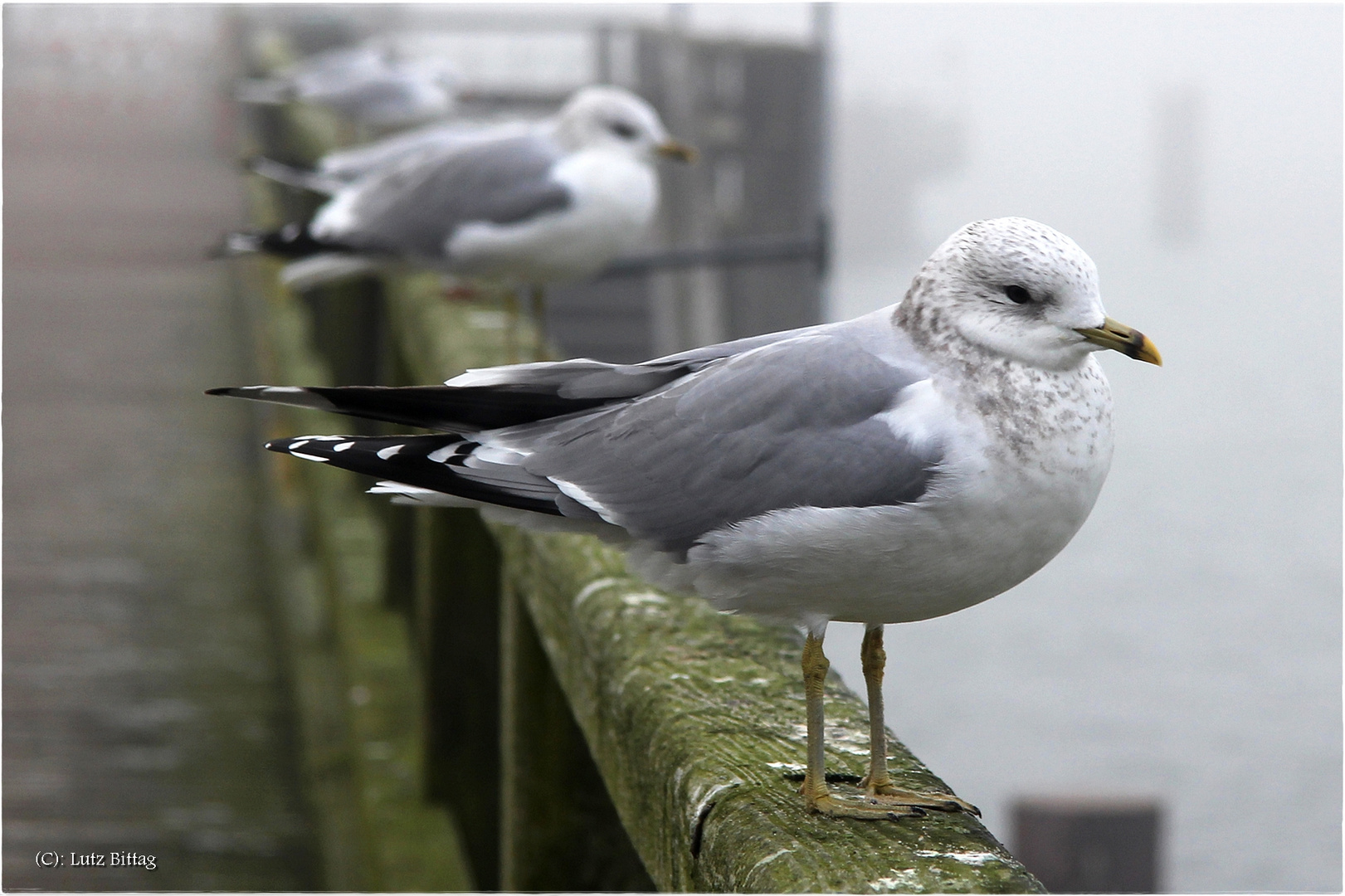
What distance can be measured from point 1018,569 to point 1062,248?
37 centimetres

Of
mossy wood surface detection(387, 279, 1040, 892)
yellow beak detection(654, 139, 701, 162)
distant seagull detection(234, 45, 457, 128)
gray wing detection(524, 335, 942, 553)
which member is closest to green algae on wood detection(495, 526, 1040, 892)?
mossy wood surface detection(387, 279, 1040, 892)

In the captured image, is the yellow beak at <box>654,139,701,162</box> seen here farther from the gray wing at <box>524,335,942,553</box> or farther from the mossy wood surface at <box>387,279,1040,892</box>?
the gray wing at <box>524,335,942,553</box>

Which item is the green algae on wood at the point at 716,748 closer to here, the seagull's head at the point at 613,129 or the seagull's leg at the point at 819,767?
the seagull's leg at the point at 819,767

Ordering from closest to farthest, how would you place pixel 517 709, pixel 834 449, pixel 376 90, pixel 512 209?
pixel 834 449 < pixel 517 709 < pixel 512 209 < pixel 376 90

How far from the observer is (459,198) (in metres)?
5.11

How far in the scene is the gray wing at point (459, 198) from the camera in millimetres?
4977

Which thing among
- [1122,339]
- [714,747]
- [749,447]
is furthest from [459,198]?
[1122,339]

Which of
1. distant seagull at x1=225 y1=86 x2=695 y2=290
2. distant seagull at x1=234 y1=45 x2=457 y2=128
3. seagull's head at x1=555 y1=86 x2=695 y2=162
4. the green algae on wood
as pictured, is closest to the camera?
the green algae on wood

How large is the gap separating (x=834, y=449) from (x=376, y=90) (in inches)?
317

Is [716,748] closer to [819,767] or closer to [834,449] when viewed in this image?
[819,767]

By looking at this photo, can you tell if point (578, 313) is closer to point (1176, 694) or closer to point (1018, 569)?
point (1018, 569)

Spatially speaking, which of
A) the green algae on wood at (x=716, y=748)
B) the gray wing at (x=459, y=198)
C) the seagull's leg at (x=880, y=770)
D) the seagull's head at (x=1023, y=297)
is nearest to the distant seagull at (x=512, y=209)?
the gray wing at (x=459, y=198)

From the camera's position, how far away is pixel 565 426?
2072 mm

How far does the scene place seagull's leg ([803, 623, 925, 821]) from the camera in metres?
1.81
